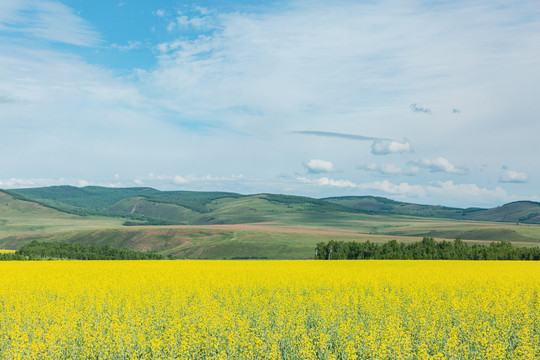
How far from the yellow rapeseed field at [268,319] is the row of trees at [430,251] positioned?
4201 centimetres

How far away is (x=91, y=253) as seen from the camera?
9038cm

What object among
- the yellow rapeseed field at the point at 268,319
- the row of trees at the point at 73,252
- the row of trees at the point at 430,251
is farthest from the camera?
the row of trees at the point at 73,252

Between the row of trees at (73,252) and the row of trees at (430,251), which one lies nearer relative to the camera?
the row of trees at (430,251)

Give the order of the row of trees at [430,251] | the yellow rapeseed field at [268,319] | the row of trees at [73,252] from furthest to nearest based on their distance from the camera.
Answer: the row of trees at [73,252], the row of trees at [430,251], the yellow rapeseed field at [268,319]

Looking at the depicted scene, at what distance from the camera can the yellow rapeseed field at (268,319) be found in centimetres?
1398

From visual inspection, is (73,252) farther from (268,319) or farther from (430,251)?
(268,319)

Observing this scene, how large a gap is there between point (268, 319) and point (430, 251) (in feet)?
202

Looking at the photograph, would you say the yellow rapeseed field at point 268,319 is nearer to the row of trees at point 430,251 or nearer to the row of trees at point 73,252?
the row of trees at point 430,251

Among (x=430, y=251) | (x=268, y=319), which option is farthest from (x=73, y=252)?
(x=268, y=319)

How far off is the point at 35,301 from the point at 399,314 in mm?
17707

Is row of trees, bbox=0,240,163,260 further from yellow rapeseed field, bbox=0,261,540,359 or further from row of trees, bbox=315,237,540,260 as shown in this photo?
yellow rapeseed field, bbox=0,261,540,359

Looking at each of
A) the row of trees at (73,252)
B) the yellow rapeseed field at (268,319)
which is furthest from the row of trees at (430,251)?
the yellow rapeseed field at (268,319)

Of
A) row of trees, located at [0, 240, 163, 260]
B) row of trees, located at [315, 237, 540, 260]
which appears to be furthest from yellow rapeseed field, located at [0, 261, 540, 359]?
row of trees, located at [0, 240, 163, 260]

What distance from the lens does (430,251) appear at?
73.5 metres
